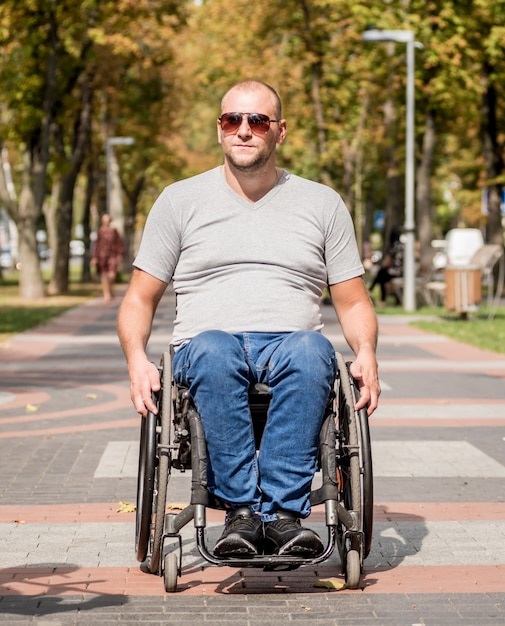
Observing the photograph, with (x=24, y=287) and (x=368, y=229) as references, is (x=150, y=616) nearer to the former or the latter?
(x=24, y=287)

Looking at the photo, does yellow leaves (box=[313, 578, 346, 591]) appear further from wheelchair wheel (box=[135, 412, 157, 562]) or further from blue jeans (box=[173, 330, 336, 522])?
wheelchair wheel (box=[135, 412, 157, 562])

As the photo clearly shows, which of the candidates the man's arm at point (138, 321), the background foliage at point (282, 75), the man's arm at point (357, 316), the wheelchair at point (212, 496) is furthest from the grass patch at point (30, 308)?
the wheelchair at point (212, 496)

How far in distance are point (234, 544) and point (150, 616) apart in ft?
1.18

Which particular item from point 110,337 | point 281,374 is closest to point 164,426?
point 281,374

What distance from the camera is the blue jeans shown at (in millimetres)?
4777

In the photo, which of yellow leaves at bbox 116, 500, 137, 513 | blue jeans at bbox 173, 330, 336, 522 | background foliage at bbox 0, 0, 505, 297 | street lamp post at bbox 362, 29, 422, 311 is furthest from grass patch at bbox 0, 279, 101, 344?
blue jeans at bbox 173, 330, 336, 522

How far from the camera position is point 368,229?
5856 centimetres

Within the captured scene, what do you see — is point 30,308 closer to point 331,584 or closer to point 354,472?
point 331,584

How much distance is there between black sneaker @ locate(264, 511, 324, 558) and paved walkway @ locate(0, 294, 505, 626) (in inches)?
7.1

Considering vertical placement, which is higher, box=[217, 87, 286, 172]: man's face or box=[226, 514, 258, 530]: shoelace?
box=[217, 87, 286, 172]: man's face

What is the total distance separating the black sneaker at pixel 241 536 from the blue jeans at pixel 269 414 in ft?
0.14

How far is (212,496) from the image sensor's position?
16.0ft

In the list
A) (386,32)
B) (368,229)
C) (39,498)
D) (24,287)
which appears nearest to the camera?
(39,498)

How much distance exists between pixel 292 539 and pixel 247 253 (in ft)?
3.41
